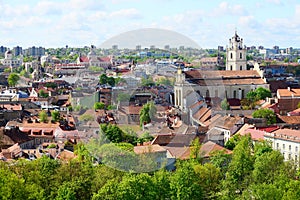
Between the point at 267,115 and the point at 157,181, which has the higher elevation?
the point at 267,115

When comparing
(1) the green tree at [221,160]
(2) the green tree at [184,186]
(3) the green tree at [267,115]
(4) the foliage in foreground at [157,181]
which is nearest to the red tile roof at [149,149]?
(4) the foliage in foreground at [157,181]

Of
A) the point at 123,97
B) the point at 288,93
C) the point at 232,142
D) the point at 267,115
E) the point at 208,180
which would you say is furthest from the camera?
the point at 288,93

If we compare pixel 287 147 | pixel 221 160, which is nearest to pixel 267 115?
pixel 287 147

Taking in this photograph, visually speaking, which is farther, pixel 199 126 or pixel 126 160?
pixel 199 126

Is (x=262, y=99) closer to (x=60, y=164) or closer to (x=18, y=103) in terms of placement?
(x=18, y=103)

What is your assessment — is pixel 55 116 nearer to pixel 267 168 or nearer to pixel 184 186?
pixel 267 168

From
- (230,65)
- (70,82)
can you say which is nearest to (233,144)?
(230,65)

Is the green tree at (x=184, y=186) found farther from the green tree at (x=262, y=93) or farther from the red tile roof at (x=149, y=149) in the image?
the green tree at (x=262, y=93)

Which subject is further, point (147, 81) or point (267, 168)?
point (267, 168)

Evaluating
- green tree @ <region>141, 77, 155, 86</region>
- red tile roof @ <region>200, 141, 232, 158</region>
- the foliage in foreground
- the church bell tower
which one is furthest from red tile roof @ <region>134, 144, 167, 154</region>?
the church bell tower

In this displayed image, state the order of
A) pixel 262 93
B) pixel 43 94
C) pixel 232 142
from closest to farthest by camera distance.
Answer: pixel 232 142 < pixel 262 93 < pixel 43 94

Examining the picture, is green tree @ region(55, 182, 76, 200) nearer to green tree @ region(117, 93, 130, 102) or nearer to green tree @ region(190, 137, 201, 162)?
green tree @ region(117, 93, 130, 102)
